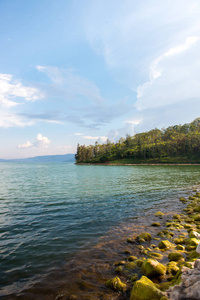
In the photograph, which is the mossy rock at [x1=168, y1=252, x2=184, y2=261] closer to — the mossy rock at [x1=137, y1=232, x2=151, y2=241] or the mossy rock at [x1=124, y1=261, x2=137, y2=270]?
the mossy rock at [x1=124, y1=261, x2=137, y2=270]

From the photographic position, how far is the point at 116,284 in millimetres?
6895

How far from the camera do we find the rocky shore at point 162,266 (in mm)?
5801

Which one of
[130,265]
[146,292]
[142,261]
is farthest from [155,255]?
[146,292]

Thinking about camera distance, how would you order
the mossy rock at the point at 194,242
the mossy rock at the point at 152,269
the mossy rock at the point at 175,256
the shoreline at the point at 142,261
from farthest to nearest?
the mossy rock at the point at 194,242
the mossy rock at the point at 175,256
the mossy rock at the point at 152,269
the shoreline at the point at 142,261

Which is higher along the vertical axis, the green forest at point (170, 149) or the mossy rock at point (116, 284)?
the green forest at point (170, 149)

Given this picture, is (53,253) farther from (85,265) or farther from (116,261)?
(116,261)

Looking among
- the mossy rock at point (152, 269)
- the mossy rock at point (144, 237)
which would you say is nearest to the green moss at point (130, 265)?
the mossy rock at point (152, 269)

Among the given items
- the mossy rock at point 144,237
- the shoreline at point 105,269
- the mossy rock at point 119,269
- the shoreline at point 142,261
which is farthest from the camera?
the mossy rock at point 144,237

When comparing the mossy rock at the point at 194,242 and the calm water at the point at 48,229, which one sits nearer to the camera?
the calm water at the point at 48,229

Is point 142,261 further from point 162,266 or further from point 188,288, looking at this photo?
point 188,288

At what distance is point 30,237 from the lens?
11.9m

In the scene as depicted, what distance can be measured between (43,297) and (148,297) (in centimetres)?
422

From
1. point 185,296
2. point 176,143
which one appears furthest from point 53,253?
point 176,143

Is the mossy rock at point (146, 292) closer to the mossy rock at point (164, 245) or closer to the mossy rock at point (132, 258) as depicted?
the mossy rock at point (132, 258)
